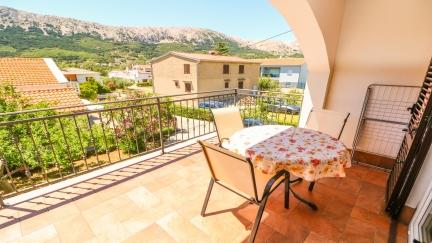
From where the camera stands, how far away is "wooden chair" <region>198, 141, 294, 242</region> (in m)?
1.24

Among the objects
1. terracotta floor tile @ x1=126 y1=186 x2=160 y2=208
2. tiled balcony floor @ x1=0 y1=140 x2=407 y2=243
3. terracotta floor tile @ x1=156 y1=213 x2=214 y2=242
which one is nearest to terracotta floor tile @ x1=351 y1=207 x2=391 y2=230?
tiled balcony floor @ x1=0 y1=140 x2=407 y2=243

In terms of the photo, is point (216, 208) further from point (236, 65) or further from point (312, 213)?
point (236, 65)

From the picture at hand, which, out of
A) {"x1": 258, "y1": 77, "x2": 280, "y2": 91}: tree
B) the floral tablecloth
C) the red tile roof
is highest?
the red tile roof

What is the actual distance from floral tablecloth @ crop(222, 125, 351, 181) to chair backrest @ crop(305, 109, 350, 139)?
481mm

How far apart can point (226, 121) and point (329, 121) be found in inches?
48.6

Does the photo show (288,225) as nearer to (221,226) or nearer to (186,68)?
(221,226)

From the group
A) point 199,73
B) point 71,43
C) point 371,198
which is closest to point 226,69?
point 199,73

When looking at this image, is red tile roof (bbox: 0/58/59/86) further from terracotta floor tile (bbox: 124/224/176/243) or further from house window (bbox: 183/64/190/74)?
terracotta floor tile (bbox: 124/224/176/243)

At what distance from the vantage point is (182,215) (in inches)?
69.7

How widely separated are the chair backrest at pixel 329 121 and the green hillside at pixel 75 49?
23.1 meters

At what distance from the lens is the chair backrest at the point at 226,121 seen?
234 centimetres

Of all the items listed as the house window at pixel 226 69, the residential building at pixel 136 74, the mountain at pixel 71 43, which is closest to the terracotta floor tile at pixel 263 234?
the house window at pixel 226 69

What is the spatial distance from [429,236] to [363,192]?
735mm

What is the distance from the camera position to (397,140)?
261 centimetres
